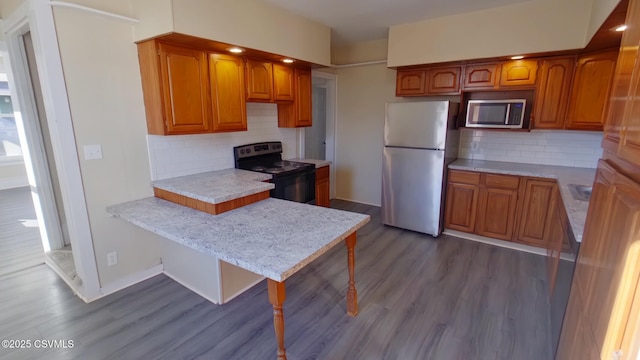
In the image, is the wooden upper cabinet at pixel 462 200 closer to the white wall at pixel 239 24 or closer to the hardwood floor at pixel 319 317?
the hardwood floor at pixel 319 317

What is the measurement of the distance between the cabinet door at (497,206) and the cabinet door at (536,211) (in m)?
0.10

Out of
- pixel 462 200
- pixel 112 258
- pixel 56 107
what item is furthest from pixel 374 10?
pixel 112 258

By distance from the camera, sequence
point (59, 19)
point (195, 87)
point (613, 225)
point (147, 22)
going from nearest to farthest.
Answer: point (613, 225) < point (59, 19) < point (147, 22) < point (195, 87)

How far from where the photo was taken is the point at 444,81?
3.77 metres

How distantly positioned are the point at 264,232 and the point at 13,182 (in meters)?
7.23

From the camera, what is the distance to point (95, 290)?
2.53 m

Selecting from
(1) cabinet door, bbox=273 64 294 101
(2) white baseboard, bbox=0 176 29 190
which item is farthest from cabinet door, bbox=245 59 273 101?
(2) white baseboard, bbox=0 176 29 190

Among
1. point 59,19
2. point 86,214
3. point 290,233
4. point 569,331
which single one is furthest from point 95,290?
point 569,331

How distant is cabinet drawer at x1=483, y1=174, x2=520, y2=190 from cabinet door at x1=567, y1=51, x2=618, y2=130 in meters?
0.77

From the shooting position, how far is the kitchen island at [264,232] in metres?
1.59

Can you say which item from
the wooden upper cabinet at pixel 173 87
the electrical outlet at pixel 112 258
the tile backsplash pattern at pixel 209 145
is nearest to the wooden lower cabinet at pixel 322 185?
the tile backsplash pattern at pixel 209 145

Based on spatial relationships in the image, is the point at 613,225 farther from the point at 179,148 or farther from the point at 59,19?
the point at 59,19

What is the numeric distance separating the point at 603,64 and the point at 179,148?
14.1 ft

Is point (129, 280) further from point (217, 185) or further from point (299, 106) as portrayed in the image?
point (299, 106)
